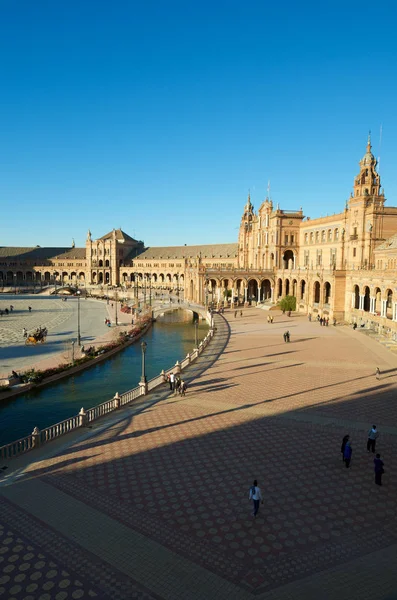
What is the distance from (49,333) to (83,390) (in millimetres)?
25431

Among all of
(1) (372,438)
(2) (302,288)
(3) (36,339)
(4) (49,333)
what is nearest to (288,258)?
(2) (302,288)

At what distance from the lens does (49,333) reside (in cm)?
5431

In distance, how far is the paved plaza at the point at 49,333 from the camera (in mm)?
37741

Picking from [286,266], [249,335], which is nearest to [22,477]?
[249,335]

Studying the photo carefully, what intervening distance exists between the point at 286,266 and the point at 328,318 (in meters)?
32.8

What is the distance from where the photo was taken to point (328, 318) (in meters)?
60.1

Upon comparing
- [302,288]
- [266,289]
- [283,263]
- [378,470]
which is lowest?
[378,470]

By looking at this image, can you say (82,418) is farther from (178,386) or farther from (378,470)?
(378,470)

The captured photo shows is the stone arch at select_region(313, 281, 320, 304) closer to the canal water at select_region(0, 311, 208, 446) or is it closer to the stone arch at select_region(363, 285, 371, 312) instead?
the stone arch at select_region(363, 285, 371, 312)

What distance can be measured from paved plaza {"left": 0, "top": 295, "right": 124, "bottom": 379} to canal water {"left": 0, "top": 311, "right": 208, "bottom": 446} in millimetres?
3998

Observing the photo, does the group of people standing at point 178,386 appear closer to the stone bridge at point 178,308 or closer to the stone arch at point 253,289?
the stone bridge at point 178,308

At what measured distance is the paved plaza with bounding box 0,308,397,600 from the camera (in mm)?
10547

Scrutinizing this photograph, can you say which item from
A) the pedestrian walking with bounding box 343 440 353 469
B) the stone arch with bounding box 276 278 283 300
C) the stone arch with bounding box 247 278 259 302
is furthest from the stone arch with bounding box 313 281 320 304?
the pedestrian walking with bounding box 343 440 353 469

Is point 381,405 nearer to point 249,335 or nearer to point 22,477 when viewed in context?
point 22,477
